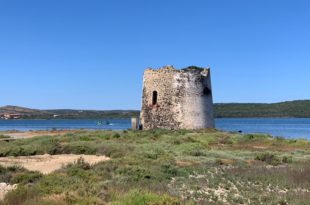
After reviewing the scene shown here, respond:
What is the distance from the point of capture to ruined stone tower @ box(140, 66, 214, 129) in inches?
1304

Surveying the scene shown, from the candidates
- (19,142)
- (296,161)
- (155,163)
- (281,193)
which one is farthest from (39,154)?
(281,193)

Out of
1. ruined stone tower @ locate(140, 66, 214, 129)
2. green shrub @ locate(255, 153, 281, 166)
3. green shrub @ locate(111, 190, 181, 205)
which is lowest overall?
green shrub @ locate(255, 153, 281, 166)

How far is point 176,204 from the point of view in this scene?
873cm

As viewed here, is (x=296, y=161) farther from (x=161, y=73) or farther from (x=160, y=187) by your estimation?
(x=161, y=73)

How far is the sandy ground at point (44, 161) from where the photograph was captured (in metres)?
17.1

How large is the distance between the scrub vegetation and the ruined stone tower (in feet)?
27.1

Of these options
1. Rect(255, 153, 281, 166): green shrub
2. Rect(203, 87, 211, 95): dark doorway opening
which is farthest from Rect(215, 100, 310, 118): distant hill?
Rect(255, 153, 281, 166): green shrub

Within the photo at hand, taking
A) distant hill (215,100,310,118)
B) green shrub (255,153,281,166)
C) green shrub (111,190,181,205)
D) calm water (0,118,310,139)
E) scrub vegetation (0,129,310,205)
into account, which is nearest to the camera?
green shrub (111,190,181,205)

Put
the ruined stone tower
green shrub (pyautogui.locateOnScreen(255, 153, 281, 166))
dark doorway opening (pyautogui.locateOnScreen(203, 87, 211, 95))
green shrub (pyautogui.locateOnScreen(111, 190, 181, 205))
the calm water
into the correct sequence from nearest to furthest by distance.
Answer: green shrub (pyautogui.locateOnScreen(111, 190, 181, 205)), green shrub (pyautogui.locateOnScreen(255, 153, 281, 166)), the ruined stone tower, dark doorway opening (pyautogui.locateOnScreen(203, 87, 211, 95)), the calm water

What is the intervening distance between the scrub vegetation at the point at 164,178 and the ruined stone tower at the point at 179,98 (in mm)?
8266

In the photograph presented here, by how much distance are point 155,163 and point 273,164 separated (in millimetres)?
5017

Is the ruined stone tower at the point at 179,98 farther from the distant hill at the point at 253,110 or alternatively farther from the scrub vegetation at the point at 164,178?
the distant hill at the point at 253,110

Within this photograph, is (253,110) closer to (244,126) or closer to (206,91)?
(244,126)

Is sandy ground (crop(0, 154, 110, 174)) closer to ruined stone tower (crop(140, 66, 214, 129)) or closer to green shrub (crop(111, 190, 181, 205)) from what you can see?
Result: green shrub (crop(111, 190, 181, 205))
